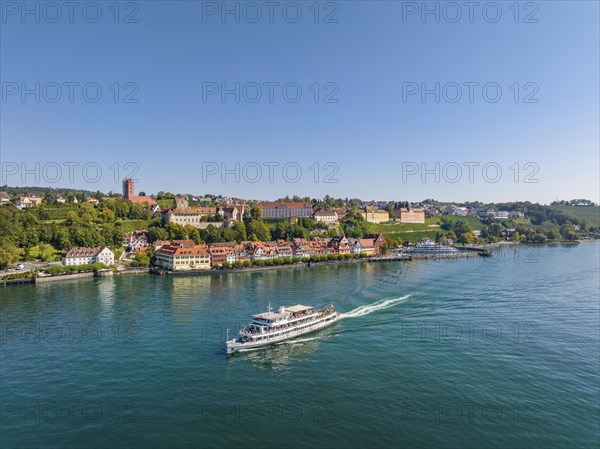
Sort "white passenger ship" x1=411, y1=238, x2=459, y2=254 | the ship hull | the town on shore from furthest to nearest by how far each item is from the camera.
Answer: "white passenger ship" x1=411, y1=238, x2=459, y2=254 → the town on shore → the ship hull

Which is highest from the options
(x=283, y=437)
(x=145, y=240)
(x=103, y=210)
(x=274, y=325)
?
(x=103, y=210)

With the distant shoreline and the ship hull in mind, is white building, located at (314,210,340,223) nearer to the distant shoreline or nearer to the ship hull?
the distant shoreline

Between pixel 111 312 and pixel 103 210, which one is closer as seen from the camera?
pixel 111 312

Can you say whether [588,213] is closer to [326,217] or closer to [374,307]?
[326,217]

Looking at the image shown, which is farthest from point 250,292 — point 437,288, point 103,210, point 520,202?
point 520,202

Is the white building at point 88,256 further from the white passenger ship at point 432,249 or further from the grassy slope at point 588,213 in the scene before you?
the grassy slope at point 588,213

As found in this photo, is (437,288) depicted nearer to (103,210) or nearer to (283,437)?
(283,437)

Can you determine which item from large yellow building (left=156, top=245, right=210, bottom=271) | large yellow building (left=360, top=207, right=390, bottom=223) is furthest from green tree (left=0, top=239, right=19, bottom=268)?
large yellow building (left=360, top=207, right=390, bottom=223)
